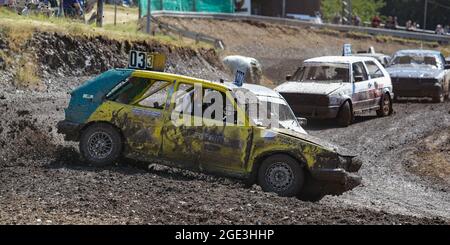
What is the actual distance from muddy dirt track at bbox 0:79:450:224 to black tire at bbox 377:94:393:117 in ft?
13.6

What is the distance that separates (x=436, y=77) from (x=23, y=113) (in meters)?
13.2

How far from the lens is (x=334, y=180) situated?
34.4 ft

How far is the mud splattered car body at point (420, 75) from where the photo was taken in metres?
23.1

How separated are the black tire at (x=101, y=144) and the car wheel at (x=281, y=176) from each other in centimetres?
202

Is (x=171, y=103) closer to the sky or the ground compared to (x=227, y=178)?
closer to the sky

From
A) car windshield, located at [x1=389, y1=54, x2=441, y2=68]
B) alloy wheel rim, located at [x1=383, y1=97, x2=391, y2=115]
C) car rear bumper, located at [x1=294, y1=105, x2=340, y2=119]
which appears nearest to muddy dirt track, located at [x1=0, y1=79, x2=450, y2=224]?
car rear bumper, located at [x1=294, y1=105, x2=340, y2=119]

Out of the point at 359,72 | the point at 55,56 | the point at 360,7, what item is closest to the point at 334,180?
the point at 359,72

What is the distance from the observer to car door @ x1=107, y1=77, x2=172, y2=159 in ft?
36.2

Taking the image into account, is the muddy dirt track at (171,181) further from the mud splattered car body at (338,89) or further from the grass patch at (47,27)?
the mud splattered car body at (338,89)

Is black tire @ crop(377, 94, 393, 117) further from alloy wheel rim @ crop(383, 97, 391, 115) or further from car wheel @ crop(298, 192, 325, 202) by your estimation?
car wheel @ crop(298, 192, 325, 202)

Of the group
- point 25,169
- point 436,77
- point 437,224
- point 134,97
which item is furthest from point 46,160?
point 436,77

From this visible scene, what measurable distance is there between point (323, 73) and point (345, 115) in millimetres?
1324
